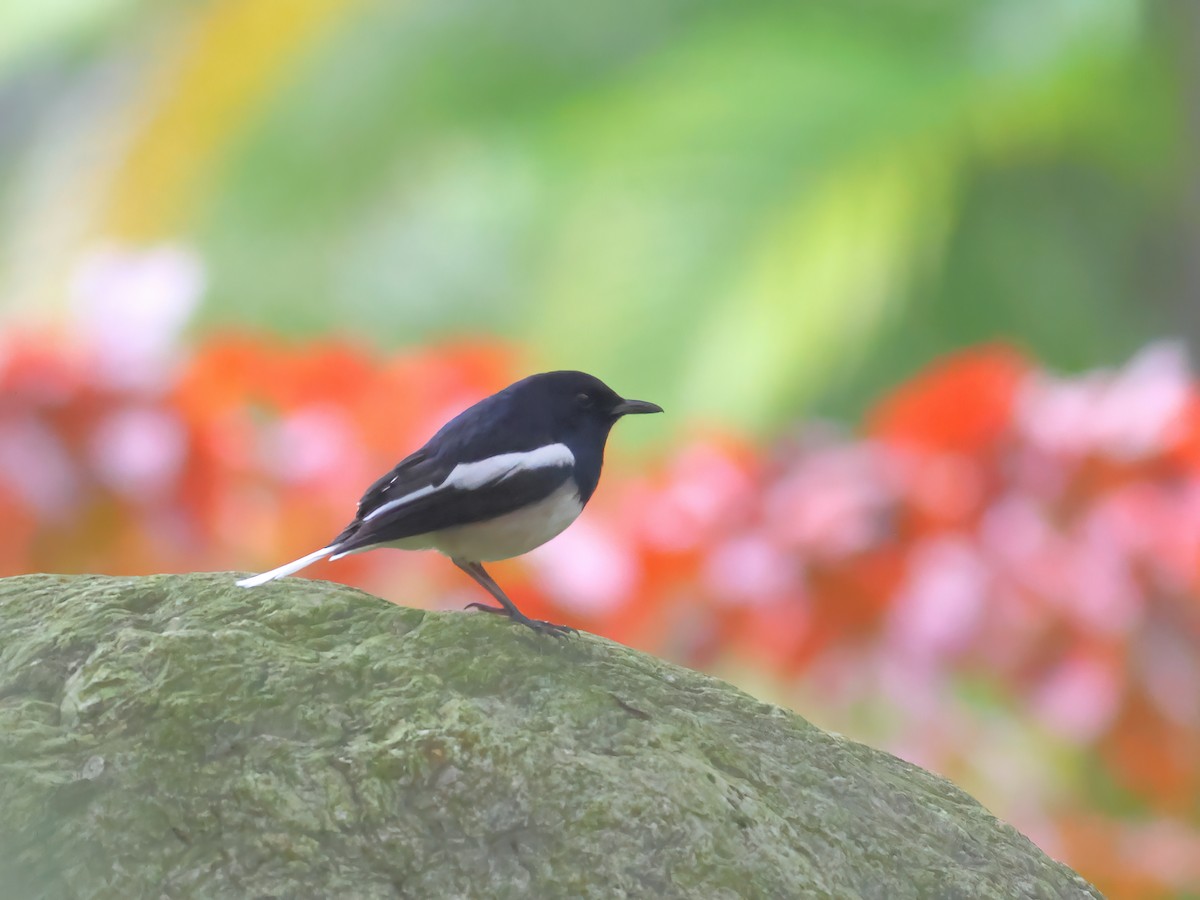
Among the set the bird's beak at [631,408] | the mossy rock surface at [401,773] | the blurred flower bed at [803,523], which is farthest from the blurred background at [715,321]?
the mossy rock surface at [401,773]

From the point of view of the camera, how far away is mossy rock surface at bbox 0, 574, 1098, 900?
1906 millimetres

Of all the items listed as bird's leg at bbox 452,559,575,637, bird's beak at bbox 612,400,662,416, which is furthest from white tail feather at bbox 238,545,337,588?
bird's beak at bbox 612,400,662,416

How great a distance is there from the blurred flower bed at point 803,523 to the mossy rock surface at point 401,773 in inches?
70.7

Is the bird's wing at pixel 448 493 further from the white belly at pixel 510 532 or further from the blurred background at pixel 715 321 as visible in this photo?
the blurred background at pixel 715 321

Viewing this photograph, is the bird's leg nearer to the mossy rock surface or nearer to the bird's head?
the mossy rock surface

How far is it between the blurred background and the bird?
66.3 inches

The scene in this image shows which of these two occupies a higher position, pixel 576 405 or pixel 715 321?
pixel 715 321

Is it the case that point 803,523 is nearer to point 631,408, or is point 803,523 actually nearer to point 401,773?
point 631,408

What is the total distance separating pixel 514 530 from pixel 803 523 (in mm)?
1943

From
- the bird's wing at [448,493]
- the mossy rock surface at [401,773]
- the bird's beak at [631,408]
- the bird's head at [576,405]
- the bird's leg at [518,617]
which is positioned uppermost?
the bird's beak at [631,408]

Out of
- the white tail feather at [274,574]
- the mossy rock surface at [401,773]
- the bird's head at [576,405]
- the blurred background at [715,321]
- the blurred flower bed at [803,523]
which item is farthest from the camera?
the blurred background at [715,321]

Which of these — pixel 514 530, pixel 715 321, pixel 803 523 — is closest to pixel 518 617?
pixel 514 530

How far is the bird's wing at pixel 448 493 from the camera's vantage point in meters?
2.49

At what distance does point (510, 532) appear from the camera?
2580 mm
